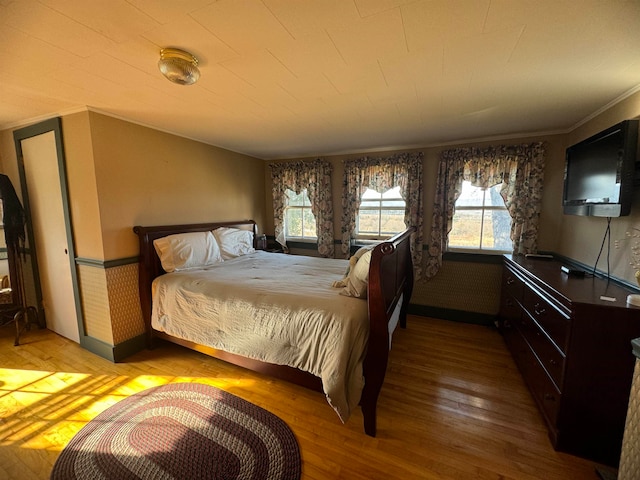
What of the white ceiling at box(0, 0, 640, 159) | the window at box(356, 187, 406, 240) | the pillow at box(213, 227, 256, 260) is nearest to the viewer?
the white ceiling at box(0, 0, 640, 159)

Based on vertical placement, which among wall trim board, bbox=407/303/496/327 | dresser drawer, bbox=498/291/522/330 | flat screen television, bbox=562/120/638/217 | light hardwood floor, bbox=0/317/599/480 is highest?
flat screen television, bbox=562/120/638/217

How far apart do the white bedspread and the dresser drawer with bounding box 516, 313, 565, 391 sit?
116 cm

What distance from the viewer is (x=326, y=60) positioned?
1466 millimetres

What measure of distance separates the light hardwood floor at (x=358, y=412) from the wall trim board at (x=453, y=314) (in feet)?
1.41

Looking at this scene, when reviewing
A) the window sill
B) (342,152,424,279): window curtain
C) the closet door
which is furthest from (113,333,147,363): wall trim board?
the window sill

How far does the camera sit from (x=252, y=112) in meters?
2.28

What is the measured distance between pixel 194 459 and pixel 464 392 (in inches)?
76.7

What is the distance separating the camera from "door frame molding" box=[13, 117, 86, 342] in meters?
2.32

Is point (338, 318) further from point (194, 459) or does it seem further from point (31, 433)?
point (31, 433)

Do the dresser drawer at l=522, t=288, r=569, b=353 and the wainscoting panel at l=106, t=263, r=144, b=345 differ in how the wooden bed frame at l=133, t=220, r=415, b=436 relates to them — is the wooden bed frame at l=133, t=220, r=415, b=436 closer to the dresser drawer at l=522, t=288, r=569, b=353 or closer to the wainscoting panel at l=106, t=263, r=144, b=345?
the wainscoting panel at l=106, t=263, r=144, b=345

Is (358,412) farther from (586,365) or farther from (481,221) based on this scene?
(481,221)

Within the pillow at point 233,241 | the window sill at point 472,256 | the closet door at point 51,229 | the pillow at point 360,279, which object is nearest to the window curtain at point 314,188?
the pillow at point 233,241

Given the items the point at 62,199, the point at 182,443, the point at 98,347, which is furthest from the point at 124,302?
the point at 182,443

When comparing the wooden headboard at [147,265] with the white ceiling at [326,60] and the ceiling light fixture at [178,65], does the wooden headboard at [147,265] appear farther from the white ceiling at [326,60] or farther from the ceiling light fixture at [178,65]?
the ceiling light fixture at [178,65]
